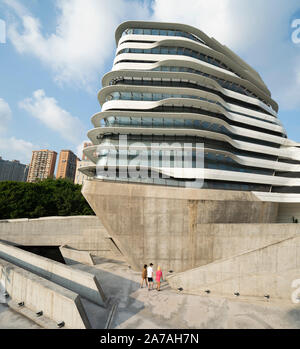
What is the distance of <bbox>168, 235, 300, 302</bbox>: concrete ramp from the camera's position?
13047 mm

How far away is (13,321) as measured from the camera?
864 centimetres

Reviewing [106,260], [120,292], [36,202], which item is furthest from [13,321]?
[36,202]

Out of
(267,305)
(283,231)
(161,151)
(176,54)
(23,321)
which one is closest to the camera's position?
(23,321)

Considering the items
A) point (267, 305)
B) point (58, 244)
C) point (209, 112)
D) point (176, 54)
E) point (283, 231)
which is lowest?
point (267, 305)

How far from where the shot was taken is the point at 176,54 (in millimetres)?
24250

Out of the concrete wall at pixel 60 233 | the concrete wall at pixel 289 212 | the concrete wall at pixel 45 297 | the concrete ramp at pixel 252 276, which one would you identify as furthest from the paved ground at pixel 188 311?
the concrete wall at pixel 289 212

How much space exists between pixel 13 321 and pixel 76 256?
1009cm

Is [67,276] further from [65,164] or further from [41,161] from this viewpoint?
[41,161]

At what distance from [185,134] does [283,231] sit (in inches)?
486

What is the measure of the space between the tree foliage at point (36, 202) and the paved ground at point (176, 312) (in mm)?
20285

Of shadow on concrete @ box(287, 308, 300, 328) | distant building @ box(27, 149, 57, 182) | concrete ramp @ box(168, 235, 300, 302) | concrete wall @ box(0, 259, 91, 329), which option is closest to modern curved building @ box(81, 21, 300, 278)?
concrete ramp @ box(168, 235, 300, 302)

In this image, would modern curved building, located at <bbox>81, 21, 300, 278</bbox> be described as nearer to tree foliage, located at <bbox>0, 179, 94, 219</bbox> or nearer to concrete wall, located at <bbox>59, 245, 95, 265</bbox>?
concrete wall, located at <bbox>59, 245, 95, 265</bbox>

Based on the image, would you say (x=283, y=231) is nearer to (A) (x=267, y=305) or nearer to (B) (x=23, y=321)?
(A) (x=267, y=305)

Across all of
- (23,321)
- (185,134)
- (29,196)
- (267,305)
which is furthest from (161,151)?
(29,196)
